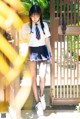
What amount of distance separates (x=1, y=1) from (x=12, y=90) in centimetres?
136

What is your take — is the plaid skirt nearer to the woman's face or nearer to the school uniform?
the school uniform

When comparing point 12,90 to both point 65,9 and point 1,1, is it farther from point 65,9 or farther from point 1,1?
point 65,9

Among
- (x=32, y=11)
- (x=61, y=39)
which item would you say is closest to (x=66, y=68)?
(x=61, y=39)

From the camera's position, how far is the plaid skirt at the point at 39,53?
5.74 metres

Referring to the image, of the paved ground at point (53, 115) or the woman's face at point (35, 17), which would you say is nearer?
the paved ground at point (53, 115)

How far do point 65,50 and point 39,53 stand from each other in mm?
985

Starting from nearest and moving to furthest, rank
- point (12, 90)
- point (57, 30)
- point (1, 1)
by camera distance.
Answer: point (12, 90) < point (1, 1) < point (57, 30)

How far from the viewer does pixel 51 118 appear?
17.9 ft

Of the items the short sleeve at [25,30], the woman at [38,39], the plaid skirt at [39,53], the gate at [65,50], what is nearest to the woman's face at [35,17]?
the woman at [38,39]

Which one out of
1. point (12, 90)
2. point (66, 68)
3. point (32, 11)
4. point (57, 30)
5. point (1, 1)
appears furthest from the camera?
point (66, 68)

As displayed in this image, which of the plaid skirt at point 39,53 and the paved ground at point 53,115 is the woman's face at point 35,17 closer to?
the plaid skirt at point 39,53

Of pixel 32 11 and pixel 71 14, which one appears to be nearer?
pixel 32 11

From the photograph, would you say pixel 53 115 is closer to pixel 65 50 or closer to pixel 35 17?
pixel 65 50

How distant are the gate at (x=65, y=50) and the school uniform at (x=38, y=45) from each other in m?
0.64
